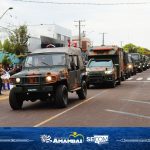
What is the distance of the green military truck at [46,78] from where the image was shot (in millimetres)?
14664

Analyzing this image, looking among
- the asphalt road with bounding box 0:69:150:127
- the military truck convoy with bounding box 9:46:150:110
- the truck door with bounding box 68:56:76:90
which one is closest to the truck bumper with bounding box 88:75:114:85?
the military truck convoy with bounding box 9:46:150:110

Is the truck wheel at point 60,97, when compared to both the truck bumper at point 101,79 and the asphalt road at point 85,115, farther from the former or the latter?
the truck bumper at point 101,79

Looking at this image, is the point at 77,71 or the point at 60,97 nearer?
the point at 60,97

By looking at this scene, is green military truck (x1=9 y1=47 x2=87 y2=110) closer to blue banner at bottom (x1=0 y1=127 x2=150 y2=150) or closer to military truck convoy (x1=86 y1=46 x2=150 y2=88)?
military truck convoy (x1=86 y1=46 x2=150 y2=88)

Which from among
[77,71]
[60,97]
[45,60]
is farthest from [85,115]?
[77,71]

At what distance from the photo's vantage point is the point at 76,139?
13.2 feet

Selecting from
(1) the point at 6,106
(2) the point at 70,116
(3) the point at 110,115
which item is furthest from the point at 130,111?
(1) the point at 6,106

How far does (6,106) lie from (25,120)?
15.4 ft

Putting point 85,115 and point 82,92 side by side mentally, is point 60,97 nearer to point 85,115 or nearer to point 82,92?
point 85,115

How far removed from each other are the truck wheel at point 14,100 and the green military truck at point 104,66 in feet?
34.3

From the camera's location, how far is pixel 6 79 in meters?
24.6

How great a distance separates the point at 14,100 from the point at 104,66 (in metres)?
11.9

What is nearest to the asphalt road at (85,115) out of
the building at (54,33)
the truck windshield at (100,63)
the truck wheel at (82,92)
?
the truck wheel at (82,92)

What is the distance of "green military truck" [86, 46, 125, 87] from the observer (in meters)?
25.4
